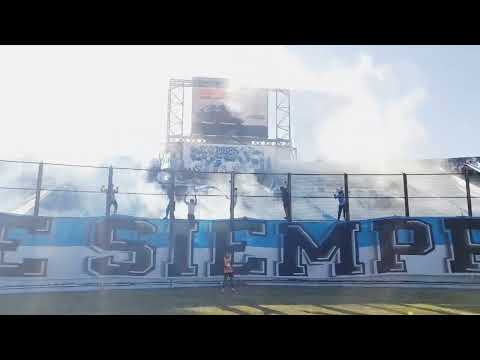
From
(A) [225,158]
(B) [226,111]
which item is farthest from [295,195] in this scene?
(B) [226,111]

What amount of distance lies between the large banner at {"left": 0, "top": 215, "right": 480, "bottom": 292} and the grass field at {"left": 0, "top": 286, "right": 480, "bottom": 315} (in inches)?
29.9

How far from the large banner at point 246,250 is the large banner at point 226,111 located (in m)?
32.2

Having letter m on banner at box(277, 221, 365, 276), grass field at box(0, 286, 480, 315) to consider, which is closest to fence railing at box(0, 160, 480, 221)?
letter m on banner at box(277, 221, 365, 276)

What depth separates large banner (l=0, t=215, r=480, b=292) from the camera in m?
14.9

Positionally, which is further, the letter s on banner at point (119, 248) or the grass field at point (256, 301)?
the letter s on banner at point (119, 248)

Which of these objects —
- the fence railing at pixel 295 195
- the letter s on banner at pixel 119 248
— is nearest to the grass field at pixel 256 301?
the letter s on banner at pixel 119 248

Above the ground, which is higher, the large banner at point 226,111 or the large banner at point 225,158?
the large banner at point 226,111

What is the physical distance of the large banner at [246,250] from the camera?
14875 mm

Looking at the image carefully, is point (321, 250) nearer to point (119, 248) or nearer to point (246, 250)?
point (246, 250)

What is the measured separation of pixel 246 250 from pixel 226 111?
3393cm

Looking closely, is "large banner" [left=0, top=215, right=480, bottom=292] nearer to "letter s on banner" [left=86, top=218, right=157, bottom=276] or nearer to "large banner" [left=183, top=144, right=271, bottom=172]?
"letter s on banner" [left=86, top=218, right=157, bottom=276]

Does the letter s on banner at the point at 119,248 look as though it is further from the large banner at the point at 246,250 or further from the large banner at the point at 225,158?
the large banner at the point at 225,158

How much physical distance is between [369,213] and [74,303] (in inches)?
800
